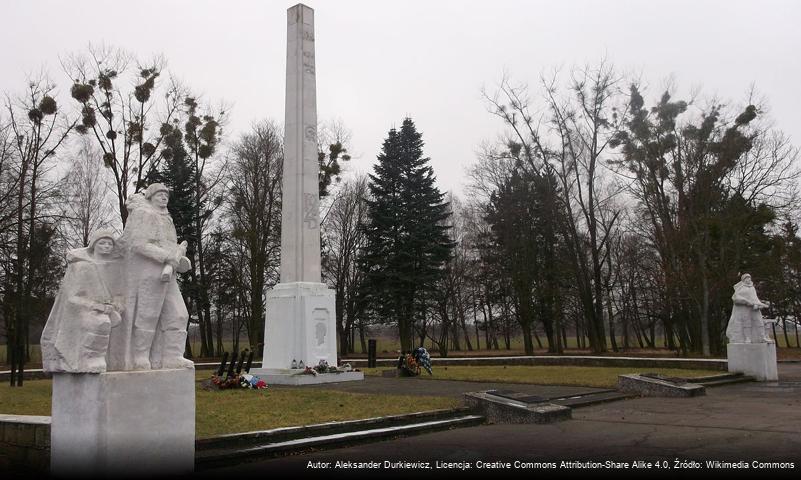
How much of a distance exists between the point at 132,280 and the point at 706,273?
2555 cm

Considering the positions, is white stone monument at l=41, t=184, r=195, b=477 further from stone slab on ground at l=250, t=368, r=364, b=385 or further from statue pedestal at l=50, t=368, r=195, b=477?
stone slab on ground at l=250, t=368, r=364, b=385

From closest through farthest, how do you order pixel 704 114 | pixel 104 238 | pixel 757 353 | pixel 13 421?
pixel 104 238 < pixel 13 421 < pixel 757 353 < pixel 704 114

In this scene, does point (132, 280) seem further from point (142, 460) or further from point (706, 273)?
point (706, 273)

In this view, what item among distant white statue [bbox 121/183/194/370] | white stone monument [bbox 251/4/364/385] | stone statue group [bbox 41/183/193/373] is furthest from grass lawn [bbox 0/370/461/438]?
white stone monument [bbox 251/4/364/385]

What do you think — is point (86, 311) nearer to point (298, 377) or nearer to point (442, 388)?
point (442, 388)

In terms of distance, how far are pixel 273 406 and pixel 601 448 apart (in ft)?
20.0

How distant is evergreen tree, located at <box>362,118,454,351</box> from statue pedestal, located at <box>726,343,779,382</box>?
21031mm

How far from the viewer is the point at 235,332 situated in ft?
146

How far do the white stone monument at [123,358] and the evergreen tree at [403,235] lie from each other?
30.6 metres

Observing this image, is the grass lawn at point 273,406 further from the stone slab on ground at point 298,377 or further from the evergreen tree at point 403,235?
the evergreen tree at point 403,235

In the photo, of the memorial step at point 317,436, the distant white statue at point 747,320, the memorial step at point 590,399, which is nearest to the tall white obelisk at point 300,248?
the memorial step at point 590,399

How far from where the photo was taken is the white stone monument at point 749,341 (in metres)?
17.3

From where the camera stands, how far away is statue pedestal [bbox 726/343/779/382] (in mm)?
17297

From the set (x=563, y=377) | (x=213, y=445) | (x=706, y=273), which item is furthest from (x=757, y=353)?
(x=213, y=445)
